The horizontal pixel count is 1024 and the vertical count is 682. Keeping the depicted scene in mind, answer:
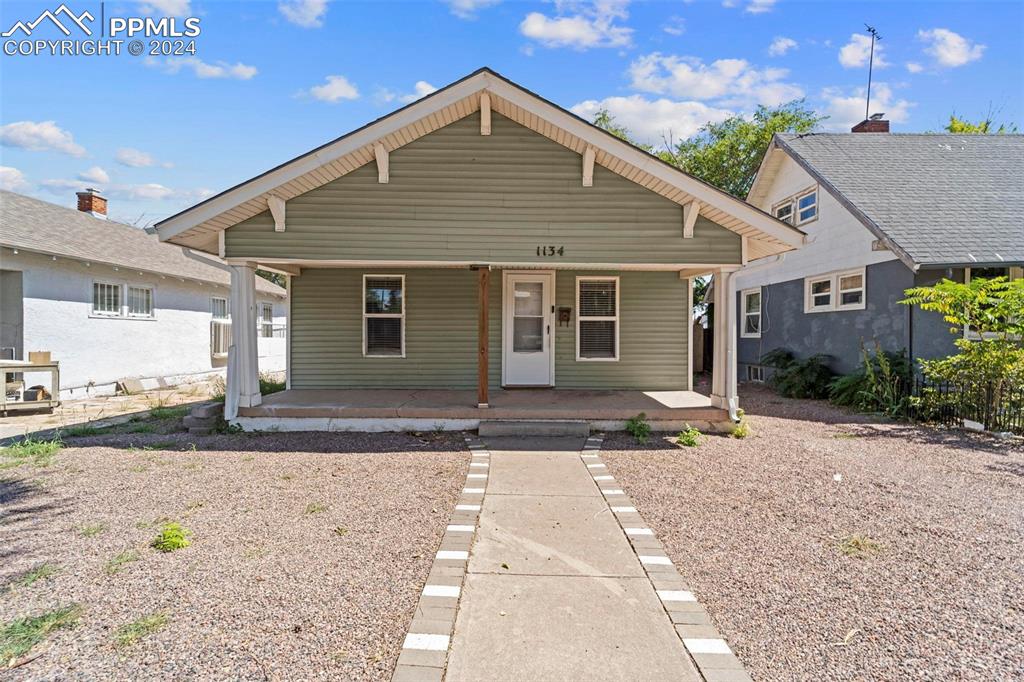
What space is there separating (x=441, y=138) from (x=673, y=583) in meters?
6.32

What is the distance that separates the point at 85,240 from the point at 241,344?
326 inches

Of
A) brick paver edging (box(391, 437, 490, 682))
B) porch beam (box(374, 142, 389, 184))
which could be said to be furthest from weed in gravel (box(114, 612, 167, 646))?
porch beam (box(374, 142, 389, 184))

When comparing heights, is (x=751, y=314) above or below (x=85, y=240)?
below

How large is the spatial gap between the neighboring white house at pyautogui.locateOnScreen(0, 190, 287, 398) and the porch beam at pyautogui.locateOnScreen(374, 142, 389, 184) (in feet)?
9.13

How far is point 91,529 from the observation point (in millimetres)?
4000

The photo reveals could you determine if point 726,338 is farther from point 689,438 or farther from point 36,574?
point 36,574

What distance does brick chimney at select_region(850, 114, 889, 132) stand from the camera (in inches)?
597

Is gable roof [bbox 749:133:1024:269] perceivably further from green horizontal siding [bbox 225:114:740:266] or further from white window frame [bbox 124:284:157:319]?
white window frame [bbox 124:284:157:319]

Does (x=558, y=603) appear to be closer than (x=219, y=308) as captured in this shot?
Yes

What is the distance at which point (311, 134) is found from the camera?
37.9 feet

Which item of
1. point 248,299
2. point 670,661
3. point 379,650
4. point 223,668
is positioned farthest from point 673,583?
point 248,299

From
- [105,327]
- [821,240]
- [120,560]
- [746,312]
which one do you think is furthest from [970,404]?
[105,327]

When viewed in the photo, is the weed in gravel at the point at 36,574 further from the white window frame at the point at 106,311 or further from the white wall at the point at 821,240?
the white window frame at the point at 106,311

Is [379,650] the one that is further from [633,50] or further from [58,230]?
[633,50]
